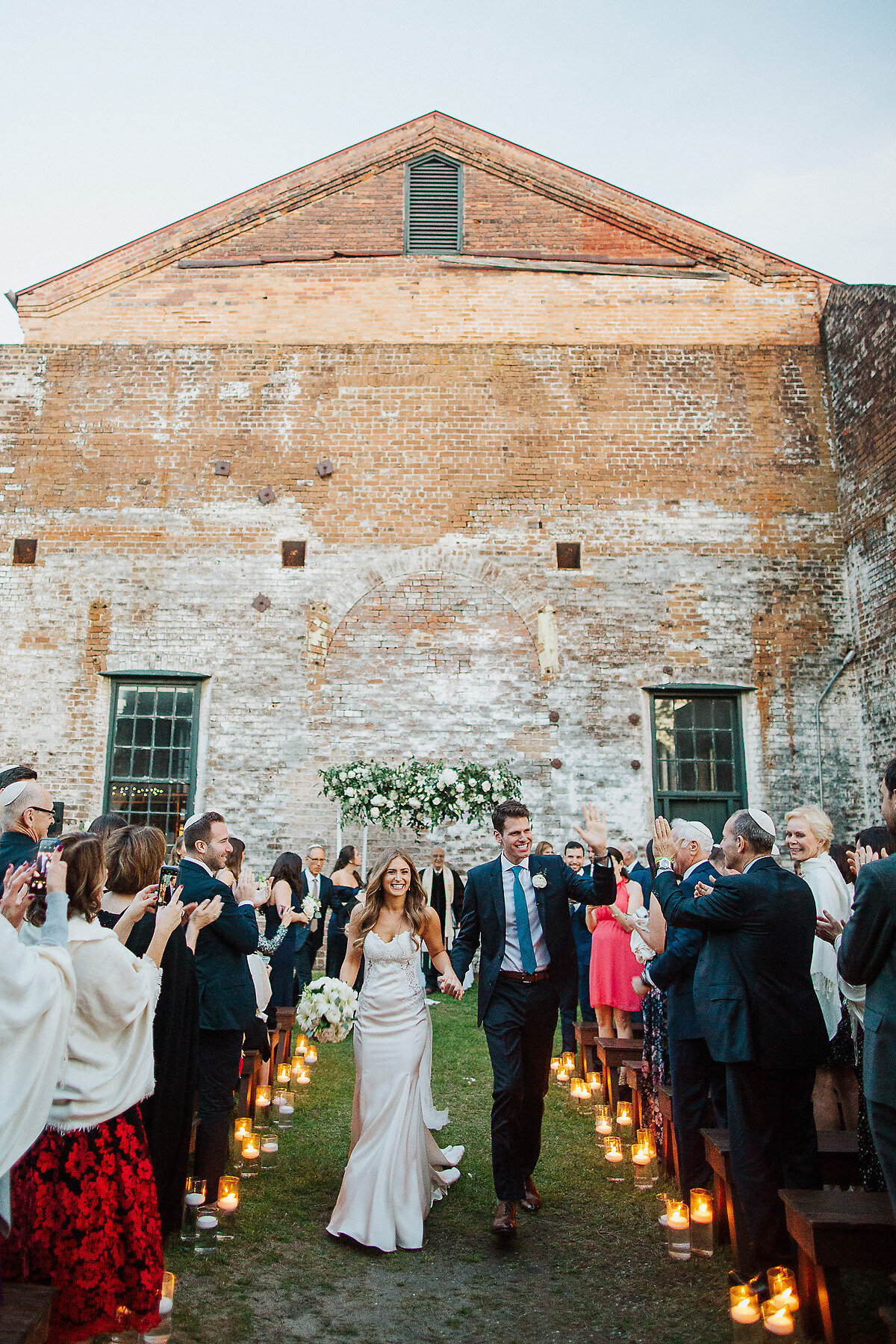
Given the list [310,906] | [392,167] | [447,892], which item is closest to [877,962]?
[310,906]

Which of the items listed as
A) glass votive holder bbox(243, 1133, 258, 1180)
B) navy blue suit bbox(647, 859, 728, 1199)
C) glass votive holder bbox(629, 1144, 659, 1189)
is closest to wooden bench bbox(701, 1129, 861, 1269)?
navy blue suit bbox(647, 859, 728, 1199)

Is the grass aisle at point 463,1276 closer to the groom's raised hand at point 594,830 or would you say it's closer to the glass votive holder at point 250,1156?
the glass votive holder at point 250,1156

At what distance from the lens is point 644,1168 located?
17.7ft

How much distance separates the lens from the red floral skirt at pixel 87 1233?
3.11 metres

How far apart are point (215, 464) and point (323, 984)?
9103mm

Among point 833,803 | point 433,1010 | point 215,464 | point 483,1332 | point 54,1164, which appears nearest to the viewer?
point 54,1164

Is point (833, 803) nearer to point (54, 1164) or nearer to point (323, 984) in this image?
point (323, 984)

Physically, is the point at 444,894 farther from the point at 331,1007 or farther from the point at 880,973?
the point at 880,973

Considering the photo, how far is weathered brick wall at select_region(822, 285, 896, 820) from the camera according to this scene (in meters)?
11.7

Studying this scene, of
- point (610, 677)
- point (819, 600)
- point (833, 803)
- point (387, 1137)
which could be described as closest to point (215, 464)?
point (610, 677)

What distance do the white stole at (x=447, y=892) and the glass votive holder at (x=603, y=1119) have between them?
4.71m

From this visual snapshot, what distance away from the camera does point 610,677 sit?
41.5ft

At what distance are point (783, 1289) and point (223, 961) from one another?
2.78m

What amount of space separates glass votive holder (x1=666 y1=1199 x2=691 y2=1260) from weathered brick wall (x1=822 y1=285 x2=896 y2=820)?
27.4 ft
